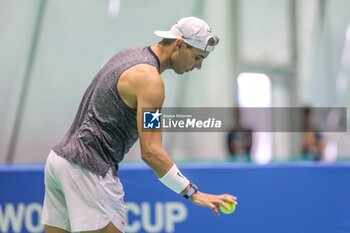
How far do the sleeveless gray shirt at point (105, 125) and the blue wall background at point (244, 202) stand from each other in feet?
4.99

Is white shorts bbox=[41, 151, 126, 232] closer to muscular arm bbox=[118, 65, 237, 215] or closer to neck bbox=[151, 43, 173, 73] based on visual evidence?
muscular arm bbox=[118, 65, 237, 215]

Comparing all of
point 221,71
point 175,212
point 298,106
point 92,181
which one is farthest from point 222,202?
point 298,106

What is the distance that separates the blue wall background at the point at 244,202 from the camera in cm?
444

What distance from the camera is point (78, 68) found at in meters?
6.73

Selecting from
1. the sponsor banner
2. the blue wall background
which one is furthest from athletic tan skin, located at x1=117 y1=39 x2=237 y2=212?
the sponsor banner

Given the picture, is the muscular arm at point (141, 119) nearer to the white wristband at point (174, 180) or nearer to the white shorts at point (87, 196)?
the white wristband at point (174, 180)

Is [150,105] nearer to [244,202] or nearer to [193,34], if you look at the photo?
[193,34]

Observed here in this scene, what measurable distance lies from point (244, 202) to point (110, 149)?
5.48 feet

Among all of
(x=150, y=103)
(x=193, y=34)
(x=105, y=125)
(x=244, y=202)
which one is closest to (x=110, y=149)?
(x=105, y=125)

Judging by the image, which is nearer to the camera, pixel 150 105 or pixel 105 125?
pixel 150 105

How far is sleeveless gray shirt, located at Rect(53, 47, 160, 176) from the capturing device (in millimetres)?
3029

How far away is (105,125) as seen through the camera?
3.04 metres

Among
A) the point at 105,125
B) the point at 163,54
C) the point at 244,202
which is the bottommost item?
the point at 244,202

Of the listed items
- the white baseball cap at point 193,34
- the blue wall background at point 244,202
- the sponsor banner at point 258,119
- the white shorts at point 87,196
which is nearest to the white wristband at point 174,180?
the white shorts at point 87,196
